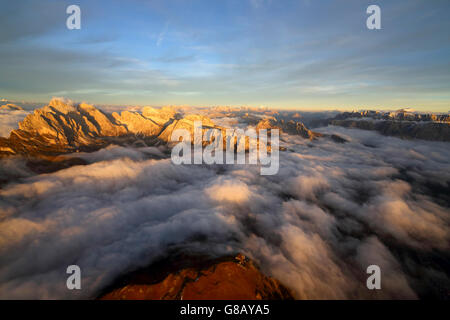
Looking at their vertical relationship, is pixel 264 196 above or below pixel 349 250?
above

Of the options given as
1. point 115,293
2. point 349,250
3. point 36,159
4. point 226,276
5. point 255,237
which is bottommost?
point 349,250

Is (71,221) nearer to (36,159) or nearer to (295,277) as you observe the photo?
(295,277)

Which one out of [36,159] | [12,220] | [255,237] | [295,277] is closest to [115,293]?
[295,277]

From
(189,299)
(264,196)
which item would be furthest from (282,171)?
(189,299)

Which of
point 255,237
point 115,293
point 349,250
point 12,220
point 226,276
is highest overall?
point 226,276

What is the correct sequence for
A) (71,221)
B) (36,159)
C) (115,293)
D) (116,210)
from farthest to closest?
(36,159) < (116,210) < (71,221) < (115,293)

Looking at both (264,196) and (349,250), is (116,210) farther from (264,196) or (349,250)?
(349,250)

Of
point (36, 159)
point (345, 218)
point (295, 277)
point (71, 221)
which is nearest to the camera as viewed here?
point (295, 277)

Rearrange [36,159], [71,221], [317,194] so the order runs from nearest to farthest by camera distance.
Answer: [71,221], [317,194], [36,159]

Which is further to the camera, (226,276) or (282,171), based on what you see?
(282,171)
